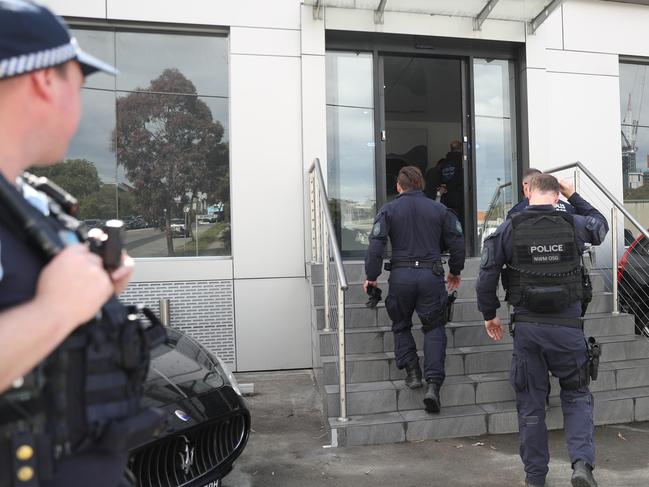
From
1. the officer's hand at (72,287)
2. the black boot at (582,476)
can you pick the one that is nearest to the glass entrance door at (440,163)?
the black boot at (582,476)

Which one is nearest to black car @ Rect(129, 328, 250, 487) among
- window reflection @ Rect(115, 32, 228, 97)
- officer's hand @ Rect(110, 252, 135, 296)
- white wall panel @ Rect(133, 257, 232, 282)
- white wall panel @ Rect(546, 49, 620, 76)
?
officer's hand @ Rect(110, 252, 135, 296)

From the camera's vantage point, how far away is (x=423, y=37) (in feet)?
21.6

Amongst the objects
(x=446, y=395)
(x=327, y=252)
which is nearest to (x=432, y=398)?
(x=446, y=395)

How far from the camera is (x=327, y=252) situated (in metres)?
4.95

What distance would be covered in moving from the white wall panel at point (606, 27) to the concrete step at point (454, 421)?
15.3ft

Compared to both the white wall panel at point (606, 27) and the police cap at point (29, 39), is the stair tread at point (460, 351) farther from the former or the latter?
the white wall panel at point (606, 27)

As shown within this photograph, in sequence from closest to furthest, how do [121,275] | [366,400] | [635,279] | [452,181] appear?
[121,275] < [366,400] < [635,279] < [452,181]

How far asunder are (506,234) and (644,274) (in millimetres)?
3392

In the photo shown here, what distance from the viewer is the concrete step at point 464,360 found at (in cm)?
445

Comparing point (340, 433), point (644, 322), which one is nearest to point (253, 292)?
point (340, 433)

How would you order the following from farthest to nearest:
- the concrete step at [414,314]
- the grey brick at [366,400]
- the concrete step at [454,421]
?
the concrete step at [414,314]
the grey brick at [366,400]
the concrete step at [454,421]

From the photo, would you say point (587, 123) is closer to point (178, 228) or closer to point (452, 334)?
point (452, 334)

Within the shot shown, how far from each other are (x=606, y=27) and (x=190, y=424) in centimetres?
729

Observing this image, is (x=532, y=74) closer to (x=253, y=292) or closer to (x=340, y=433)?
(x=253, y=292)
